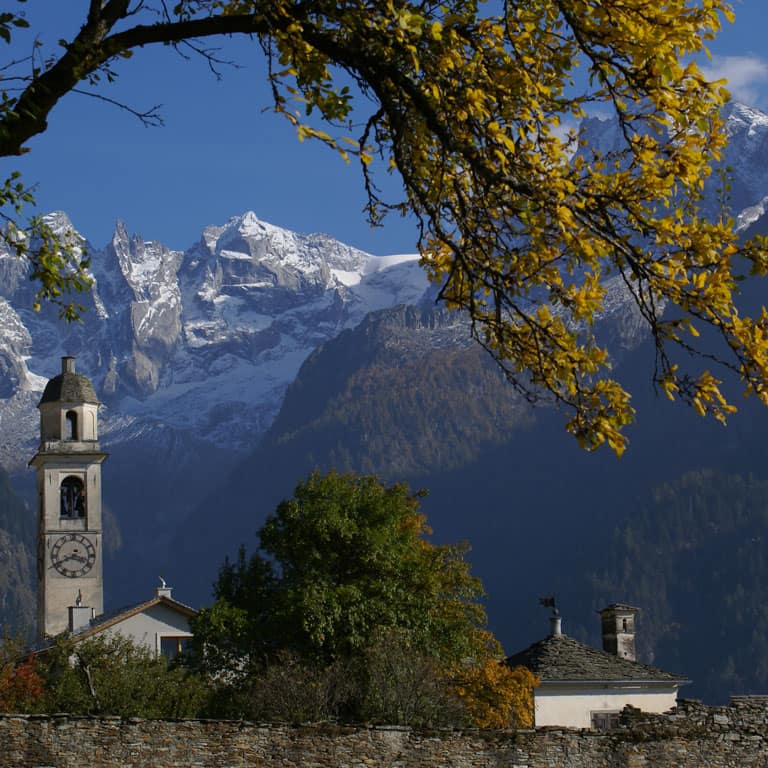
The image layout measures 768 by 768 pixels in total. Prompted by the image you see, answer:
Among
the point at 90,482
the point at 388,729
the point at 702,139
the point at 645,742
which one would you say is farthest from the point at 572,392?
the point at 90,482

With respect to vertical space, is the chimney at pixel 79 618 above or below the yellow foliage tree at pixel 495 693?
above

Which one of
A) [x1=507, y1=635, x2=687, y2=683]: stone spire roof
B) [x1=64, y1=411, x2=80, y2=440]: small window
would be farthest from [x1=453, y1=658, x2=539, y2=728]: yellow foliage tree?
[x1=64, y1=411, x2=80, y2=440]: small window

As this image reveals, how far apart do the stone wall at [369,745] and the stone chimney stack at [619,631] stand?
2697cm

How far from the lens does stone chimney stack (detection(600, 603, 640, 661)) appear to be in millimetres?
58938

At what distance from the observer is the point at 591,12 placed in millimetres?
10195

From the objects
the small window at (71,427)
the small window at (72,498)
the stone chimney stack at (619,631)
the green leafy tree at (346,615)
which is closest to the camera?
the green leafy tree at (346,615)

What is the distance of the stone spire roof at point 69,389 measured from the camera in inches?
3049

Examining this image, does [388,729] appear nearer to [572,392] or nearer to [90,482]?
[572,392]

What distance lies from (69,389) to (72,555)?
7.55m

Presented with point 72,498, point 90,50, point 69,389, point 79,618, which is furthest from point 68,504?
point 90,50

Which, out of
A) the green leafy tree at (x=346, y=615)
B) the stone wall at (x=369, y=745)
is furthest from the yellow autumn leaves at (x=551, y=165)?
the green leafy tree at (x=346, y=615)

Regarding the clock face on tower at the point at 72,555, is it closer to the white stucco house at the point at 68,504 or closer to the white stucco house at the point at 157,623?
the white stucco house at the point at 68,504

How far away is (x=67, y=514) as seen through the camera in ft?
253

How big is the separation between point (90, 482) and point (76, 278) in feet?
214
